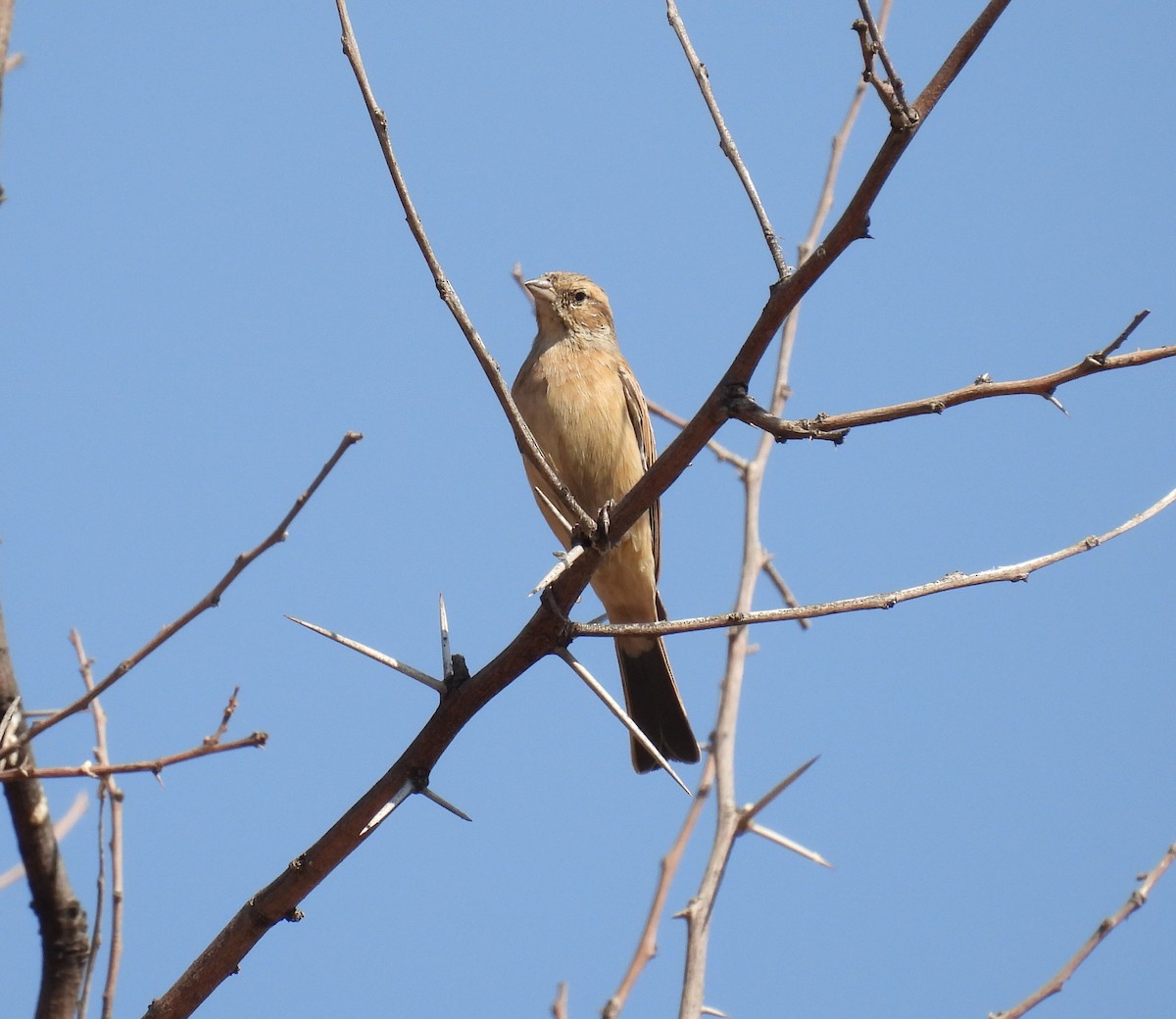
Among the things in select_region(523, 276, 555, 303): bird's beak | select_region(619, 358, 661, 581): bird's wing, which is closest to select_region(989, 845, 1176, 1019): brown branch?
select_region(619, 358, 661, 581): bird's wing

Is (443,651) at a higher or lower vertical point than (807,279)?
lower

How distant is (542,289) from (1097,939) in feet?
13.9

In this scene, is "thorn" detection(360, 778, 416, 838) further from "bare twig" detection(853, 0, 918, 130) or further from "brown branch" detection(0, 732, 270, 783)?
"bare twig" detection(853, 0, 918, 130)

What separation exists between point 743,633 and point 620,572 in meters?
1.66

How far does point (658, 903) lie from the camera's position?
405cm

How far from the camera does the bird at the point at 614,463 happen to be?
5766 millimetres

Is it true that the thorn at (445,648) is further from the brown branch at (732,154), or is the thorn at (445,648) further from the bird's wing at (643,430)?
the bird's wing at (643,430)

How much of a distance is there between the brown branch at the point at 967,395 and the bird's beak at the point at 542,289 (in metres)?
4.15

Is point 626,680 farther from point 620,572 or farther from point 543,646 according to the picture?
point 543,646

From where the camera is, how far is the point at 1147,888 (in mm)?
3562

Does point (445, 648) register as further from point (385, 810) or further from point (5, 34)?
point (5, 34)

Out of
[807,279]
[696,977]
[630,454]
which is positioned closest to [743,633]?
[696,977]

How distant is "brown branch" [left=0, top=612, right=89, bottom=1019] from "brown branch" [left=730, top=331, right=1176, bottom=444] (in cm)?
219

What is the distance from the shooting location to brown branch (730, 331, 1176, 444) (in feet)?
7.94
